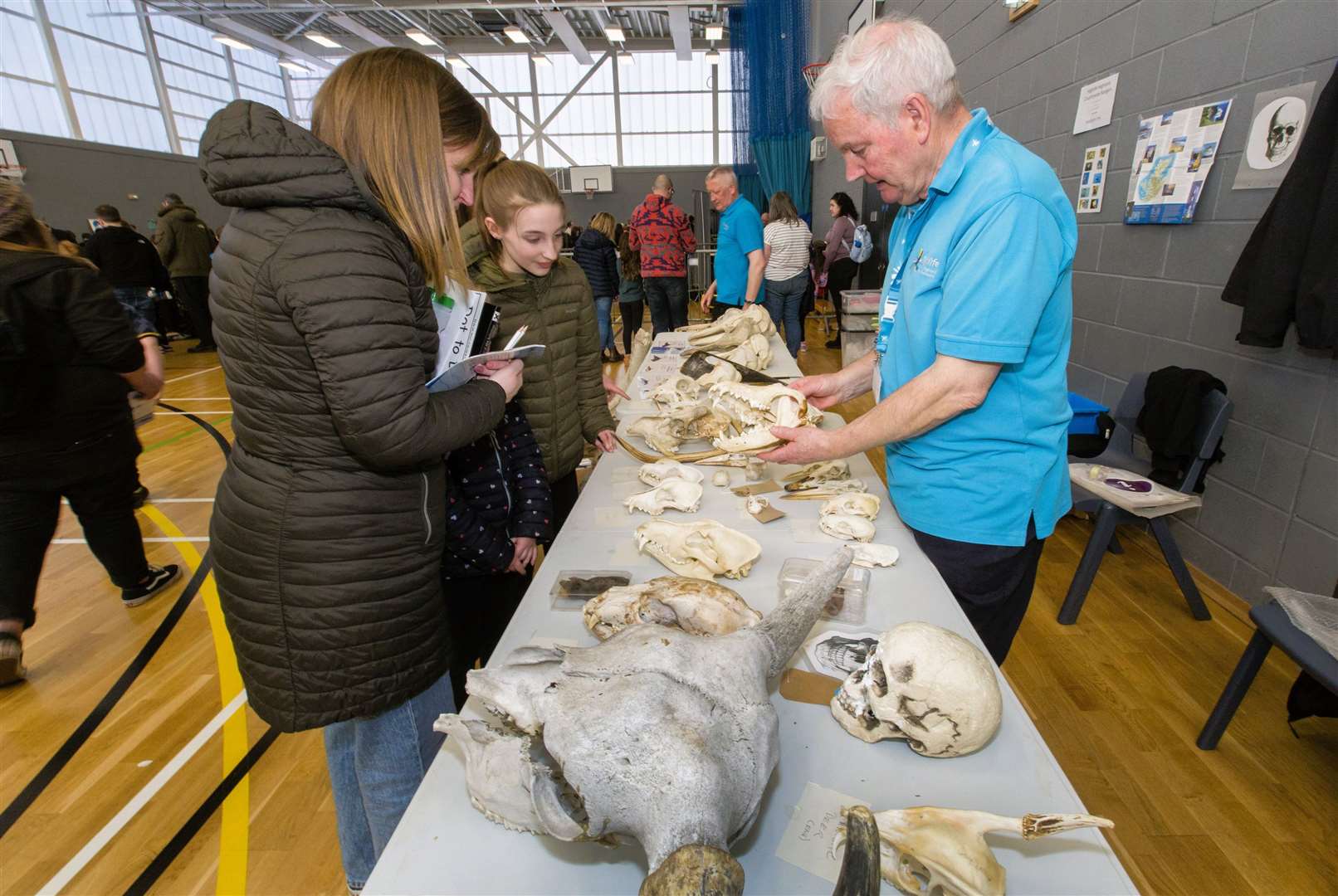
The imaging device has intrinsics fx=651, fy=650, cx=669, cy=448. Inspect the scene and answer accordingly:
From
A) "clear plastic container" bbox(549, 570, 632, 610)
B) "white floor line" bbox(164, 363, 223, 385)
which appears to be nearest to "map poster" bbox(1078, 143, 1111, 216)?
"clear plastic container" bbox(549, 570, 632, 610)

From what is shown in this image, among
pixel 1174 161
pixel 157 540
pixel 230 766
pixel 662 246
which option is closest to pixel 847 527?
pixel 230 766

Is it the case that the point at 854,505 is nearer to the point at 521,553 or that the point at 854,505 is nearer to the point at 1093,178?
the point at 521,553

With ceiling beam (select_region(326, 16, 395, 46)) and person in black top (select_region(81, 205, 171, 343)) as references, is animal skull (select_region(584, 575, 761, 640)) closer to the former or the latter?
person in black top (select_region(81, 205, 171, 343))

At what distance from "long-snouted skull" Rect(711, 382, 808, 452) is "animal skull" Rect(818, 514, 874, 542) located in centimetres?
26

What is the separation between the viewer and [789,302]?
6.70m

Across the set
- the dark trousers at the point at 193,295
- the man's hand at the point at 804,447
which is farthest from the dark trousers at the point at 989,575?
the dark trousers at the point at 193,295

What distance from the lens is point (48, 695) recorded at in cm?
268

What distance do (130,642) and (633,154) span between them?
16.6 meters

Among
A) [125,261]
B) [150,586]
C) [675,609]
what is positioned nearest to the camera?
[675,609]

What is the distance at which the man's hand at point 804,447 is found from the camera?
5.23ft

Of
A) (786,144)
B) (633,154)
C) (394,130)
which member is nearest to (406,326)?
(394,130)

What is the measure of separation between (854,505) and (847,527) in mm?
112

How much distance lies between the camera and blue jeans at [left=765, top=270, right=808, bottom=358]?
21.6 feet

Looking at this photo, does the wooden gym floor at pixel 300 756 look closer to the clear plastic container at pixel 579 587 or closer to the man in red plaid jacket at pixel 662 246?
the clear plastic container at pixel 579 587
